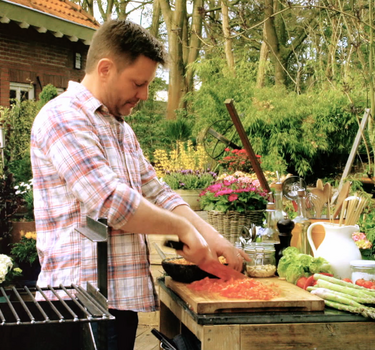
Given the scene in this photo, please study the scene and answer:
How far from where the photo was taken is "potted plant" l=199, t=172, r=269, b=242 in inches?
133

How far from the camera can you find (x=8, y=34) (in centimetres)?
1102

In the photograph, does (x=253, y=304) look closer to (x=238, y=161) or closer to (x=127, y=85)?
(x=127, y=85)

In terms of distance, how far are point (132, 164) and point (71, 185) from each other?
1.18ft

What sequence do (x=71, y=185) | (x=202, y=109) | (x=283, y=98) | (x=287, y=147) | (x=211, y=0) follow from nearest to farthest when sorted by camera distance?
1. (x=71, y=185)
2. (x=287, y=147)
3. (x=283, y=98)
4. (x=202, y=109)
5. (x=211, y=0)

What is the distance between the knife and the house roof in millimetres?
9167

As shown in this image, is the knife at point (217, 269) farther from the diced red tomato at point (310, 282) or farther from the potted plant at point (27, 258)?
the potted plant at point (27, 258)

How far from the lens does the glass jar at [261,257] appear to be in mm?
2447

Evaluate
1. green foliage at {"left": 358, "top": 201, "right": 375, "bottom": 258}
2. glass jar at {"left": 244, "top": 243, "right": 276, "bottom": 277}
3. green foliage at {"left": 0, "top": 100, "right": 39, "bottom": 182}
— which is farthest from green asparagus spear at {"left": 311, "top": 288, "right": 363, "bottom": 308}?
green foliage at {"left": 0, "top": 100, "right": 39, "bottom": 182}

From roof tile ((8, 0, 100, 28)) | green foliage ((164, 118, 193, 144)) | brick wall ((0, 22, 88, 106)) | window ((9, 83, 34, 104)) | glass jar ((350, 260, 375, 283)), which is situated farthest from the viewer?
window ((9, 83, 34, 104))

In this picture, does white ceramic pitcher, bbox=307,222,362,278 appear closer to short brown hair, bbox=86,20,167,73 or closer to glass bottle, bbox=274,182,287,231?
glass bottle, bbox=274,182,287,231

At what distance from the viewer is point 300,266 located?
2.28 meters

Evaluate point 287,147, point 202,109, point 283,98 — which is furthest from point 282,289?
point 202,109

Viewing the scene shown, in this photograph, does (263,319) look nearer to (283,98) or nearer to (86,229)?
(86,229)

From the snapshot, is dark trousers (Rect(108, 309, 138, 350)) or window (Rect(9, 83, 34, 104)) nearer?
dark trousers (Rect(108, 309, 138, 350))
